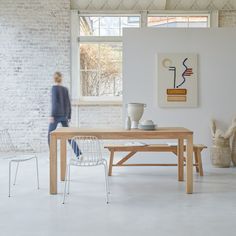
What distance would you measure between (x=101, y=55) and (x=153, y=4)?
1679 millimetres

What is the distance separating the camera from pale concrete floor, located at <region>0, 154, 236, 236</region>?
12.3ft

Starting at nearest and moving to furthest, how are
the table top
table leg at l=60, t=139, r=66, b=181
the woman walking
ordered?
the table top
table leg at l=60, t=139, r=66, b=181
the woman walking

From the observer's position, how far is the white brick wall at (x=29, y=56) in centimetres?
880

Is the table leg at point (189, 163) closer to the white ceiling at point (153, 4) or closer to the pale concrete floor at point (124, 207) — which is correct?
the pale concrete floor at point (124, 207)

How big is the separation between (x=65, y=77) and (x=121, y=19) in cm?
191

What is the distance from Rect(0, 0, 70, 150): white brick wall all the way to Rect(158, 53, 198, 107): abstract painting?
2.58m

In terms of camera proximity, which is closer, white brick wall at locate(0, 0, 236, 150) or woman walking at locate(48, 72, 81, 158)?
woman walking at locate(48, 72, 81, 158)

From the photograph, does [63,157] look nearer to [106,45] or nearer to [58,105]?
[58,105]

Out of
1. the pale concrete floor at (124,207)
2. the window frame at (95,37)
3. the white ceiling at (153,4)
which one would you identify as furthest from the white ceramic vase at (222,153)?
the white ceiling at (153,4)

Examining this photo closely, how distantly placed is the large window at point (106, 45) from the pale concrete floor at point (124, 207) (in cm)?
322

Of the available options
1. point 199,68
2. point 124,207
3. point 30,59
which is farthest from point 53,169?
point 30,59

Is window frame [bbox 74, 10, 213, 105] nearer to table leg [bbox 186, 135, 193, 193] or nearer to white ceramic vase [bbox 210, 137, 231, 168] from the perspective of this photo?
white ceramic vase [bbox 210, 137, 231, 168]

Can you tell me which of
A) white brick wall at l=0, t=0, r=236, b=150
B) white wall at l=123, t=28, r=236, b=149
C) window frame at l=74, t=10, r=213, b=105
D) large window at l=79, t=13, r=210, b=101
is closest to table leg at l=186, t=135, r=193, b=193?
white wall at l=123, t=28, r=236, b=149

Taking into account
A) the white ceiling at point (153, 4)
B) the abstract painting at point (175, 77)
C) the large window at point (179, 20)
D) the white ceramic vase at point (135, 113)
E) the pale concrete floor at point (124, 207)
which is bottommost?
the pale concrete floor at point (124, 207)
